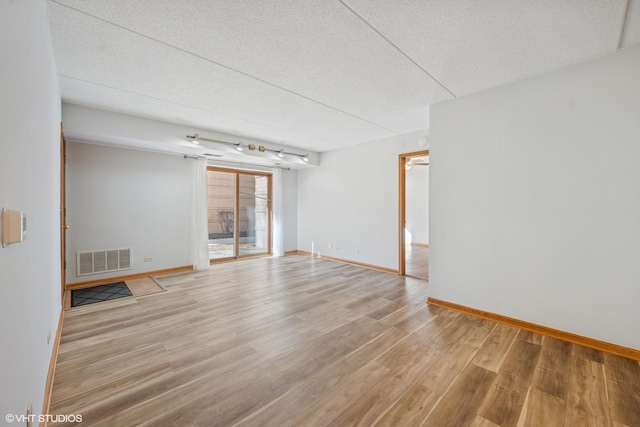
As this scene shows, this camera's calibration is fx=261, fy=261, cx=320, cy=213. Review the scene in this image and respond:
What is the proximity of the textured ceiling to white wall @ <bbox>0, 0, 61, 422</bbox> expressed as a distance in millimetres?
637

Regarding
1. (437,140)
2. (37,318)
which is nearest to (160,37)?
(37,318)

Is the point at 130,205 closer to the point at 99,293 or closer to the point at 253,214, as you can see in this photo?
the point at 99,293

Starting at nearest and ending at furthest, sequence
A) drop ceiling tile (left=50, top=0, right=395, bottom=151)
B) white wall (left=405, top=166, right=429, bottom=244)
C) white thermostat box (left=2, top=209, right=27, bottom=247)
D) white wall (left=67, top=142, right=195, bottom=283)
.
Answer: white thermostat box (left=2, top=209, right=27, bottom=247), drop ceiling tile (left=50, top=0, right=395, bottom=151), white wall (left=67, top=142, right=195, bottom=283), white wall (left=405, top=166, right=429, bottom=244)

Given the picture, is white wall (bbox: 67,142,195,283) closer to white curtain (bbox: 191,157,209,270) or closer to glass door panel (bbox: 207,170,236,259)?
white curtain (bbox: 191,157,209,270)

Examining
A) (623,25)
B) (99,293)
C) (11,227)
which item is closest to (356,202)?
(623,25)

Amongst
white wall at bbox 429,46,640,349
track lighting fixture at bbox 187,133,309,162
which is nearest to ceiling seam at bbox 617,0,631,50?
white wall at bbox 429,46,640,349

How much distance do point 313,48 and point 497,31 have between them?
1.40m

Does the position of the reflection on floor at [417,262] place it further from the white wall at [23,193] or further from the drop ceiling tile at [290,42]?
the white wall at [23,193]

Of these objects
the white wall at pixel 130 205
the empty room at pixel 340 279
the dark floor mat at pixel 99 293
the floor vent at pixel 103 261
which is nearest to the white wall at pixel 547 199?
the empty room at pixel 340 279

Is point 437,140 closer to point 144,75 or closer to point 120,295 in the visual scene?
point 144,75

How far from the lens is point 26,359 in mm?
1191

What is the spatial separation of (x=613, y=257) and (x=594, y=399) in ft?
4.00

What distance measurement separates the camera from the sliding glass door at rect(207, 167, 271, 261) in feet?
18.7

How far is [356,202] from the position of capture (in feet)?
18.0
